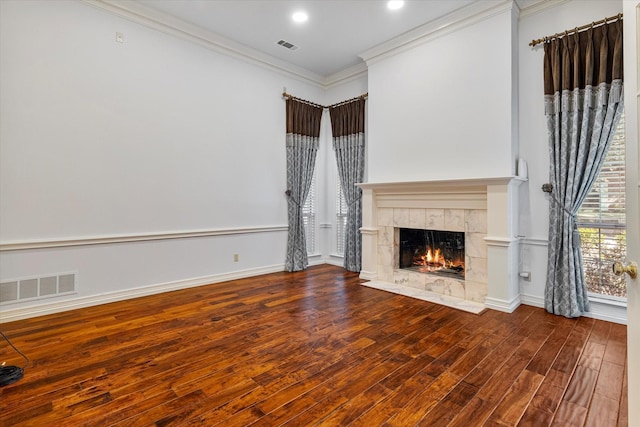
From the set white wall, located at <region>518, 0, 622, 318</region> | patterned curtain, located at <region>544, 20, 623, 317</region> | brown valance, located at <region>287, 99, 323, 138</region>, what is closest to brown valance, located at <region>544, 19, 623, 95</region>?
patterned curtain, located at <region>544, 20, 623, 317</region>

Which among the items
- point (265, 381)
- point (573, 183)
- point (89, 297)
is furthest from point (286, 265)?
point (573, 183)

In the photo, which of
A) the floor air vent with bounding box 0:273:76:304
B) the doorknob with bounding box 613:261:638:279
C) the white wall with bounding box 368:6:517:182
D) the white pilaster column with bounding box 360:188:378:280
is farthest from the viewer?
the white pilaster column with bounding box 360:188:378:280

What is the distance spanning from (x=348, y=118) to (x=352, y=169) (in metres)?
0.88

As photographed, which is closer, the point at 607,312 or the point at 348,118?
the point at 607,312

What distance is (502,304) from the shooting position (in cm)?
339

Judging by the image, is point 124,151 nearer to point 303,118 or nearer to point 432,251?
point 303,118

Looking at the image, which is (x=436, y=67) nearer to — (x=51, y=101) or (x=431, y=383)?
(x=431, y=383)

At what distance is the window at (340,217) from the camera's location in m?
5.66

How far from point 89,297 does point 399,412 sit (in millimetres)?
3446

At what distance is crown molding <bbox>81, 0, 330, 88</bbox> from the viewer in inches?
143

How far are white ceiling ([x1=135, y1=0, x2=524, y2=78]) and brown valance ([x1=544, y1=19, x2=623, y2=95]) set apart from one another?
27.2 inches

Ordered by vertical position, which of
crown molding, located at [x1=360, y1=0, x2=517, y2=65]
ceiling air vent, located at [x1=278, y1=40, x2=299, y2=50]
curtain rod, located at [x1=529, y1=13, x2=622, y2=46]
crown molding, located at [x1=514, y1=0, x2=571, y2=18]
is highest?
ceiling air vent, located at [x1=278, y1=40, x2=299, y2=50]

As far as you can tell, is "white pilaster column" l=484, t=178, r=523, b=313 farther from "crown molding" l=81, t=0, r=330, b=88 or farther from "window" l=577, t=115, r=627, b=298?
"crown molding" l=81, t=0, r=330, b=88

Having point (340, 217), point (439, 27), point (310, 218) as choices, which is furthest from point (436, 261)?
point (439, 27)
